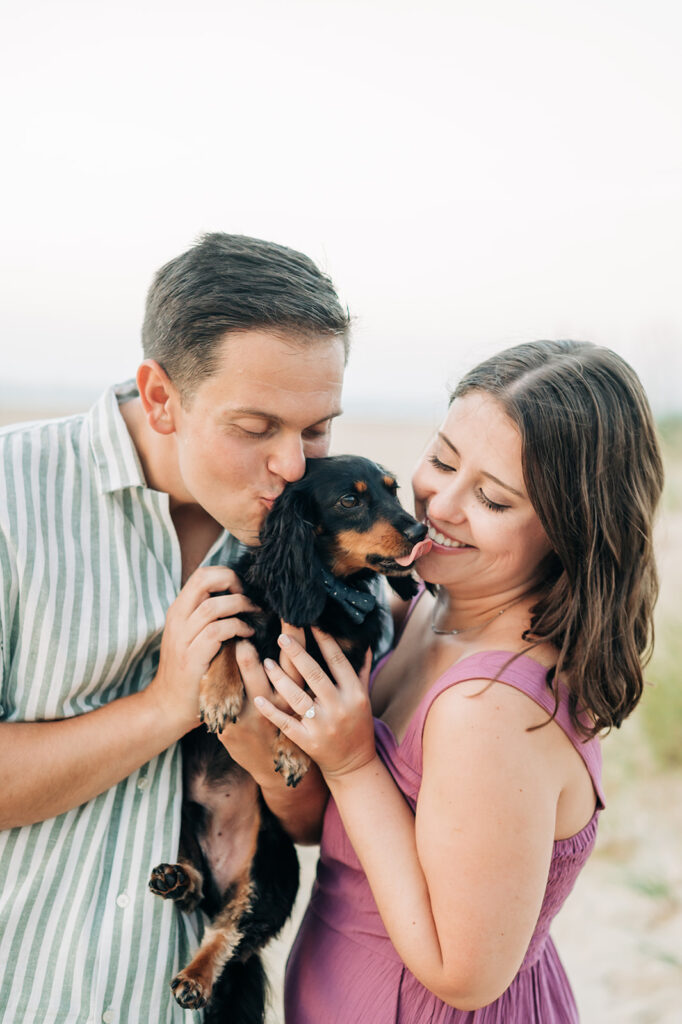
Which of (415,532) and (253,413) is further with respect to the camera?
(415,532)

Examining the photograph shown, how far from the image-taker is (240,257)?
1.87 meters

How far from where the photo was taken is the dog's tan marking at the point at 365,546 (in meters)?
2.02

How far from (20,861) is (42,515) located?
0.68m

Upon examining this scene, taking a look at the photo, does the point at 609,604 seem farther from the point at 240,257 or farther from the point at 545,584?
the point at 240,257

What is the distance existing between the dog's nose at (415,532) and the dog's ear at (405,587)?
28 cm

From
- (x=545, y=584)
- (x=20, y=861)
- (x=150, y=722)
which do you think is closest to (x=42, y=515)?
(x=150, y=722)

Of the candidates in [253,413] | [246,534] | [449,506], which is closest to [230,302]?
[253,413]

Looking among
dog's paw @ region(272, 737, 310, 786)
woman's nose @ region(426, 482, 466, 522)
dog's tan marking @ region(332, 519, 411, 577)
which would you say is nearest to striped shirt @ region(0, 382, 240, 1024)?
dog's paw @ region(272, 737, 310, 786)

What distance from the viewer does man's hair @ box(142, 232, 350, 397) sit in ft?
5.92

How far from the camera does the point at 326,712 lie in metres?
1.76

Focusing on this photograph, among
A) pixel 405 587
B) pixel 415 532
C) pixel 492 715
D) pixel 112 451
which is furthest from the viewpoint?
pixel 405 587

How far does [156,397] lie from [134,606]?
1.53ft

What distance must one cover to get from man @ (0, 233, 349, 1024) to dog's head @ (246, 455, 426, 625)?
0.26 feet

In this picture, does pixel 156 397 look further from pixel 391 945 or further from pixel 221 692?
pixel 391 945
